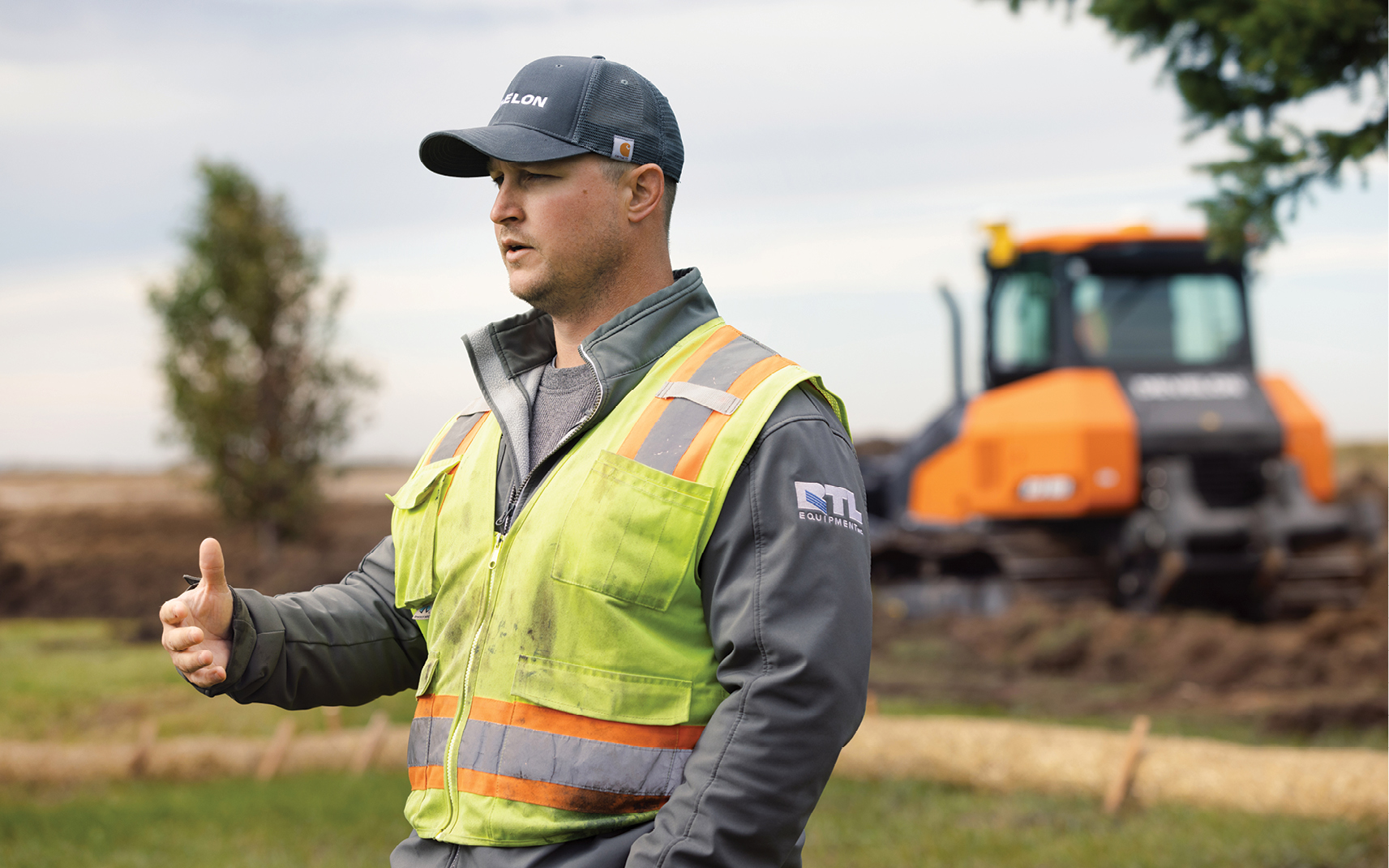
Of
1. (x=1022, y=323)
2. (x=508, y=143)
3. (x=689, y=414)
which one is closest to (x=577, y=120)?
(x=508, y=143)

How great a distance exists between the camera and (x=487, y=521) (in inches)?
90.0

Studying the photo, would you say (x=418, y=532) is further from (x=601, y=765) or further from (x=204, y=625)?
(x=601, y=765)

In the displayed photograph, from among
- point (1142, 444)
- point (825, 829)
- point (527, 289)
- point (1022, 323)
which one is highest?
point (527, 289)

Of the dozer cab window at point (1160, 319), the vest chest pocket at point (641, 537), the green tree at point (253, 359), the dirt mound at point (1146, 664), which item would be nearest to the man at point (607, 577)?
the vest chest pocket at point (641, 537)

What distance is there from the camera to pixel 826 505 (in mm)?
2004

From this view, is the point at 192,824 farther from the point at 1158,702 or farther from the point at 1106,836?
the point at 1158,702

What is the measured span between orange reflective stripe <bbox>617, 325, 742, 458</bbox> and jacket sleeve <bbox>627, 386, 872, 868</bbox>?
0.64ft

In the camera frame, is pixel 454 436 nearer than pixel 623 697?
No

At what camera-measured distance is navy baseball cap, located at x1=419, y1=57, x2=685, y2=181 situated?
2.22 meters

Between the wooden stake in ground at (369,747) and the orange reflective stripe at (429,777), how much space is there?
7.10m

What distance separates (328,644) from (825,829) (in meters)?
5.20

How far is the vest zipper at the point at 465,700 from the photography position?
2166 mm

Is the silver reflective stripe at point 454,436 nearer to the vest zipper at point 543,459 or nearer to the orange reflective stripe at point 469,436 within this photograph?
the orange reflective stripe at point 469,436

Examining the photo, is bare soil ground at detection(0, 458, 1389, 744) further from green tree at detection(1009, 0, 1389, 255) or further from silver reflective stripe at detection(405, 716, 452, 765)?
silver reflective stripe at detection(405, 716, 452, 765)
